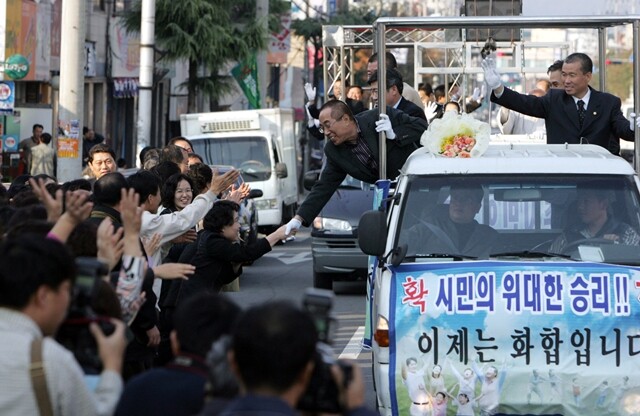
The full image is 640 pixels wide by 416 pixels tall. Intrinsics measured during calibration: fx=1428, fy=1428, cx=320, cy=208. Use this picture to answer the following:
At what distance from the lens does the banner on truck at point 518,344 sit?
24.4 feet

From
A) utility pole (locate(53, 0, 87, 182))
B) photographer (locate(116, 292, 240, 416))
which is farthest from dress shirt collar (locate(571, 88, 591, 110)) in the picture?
utility pole (locate(53, 0, 87, 182))

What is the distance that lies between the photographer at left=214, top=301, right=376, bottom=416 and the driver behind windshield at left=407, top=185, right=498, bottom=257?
435cm

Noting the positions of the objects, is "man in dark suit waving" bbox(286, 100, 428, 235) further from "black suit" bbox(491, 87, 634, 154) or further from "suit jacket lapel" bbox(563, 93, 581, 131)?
"suit jacket lapel" bbox(563, 93, 581, 131)

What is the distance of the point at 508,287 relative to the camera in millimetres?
7734

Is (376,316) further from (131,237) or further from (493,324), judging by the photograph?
(131,237)

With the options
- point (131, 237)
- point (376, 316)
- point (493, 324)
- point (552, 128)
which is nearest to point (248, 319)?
point (131, 237)

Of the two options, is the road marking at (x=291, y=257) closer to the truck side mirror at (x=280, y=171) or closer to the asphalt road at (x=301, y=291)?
the asphalt road at (x=301, y=291)

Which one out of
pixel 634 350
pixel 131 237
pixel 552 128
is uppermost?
pixel 552 128

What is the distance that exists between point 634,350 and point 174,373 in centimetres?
368

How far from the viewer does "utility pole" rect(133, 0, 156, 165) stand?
87.1ft

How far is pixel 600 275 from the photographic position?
25.7 ft

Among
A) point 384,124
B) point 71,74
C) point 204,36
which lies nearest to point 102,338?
point 384,124

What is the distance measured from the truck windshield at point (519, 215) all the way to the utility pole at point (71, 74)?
1245 centimetres

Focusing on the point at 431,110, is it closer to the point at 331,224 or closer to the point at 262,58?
the point at 331,224
